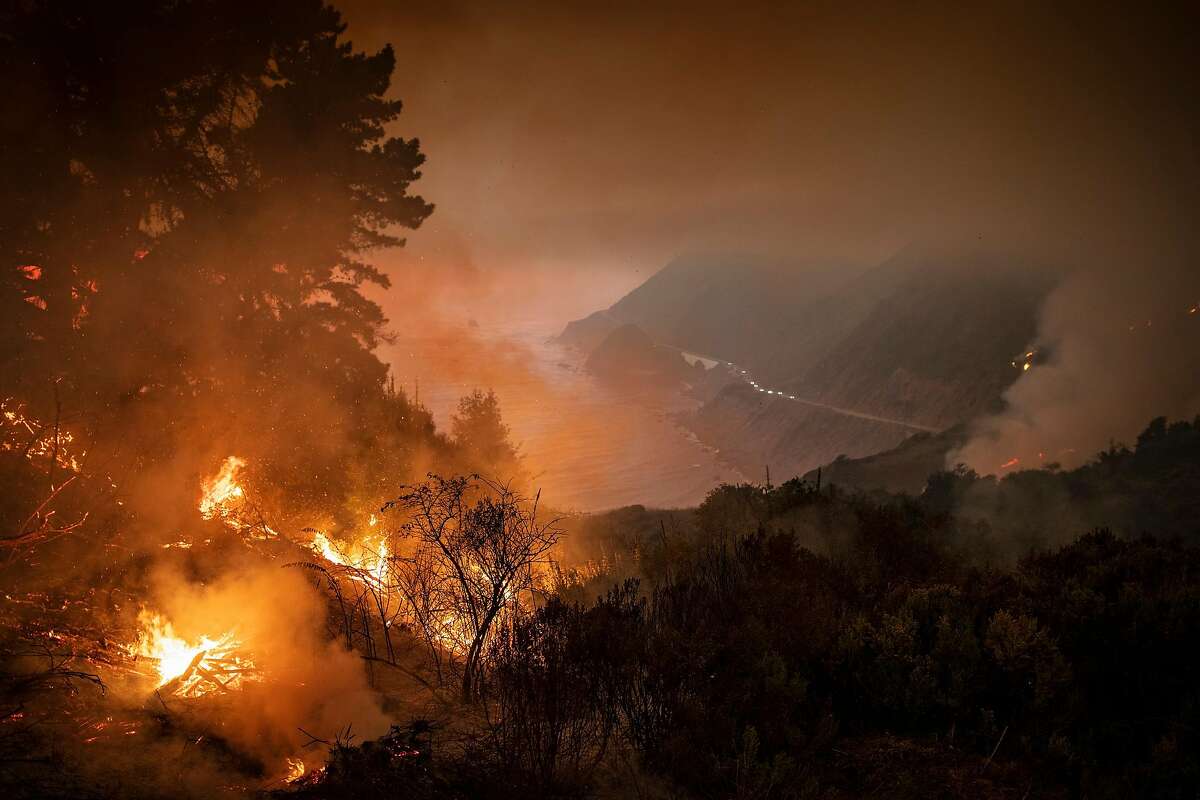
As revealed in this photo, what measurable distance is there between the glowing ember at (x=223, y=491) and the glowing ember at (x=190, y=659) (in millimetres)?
5207

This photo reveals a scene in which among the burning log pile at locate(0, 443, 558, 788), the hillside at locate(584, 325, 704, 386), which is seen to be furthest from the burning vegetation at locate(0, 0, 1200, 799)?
the hillside at locate(584, 325, 704, 386)

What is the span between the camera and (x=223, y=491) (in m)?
14.9

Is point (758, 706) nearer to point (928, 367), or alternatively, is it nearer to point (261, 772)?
point (261, 772)

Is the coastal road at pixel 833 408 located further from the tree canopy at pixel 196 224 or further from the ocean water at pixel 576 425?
the tree canopy at pixel 196 224

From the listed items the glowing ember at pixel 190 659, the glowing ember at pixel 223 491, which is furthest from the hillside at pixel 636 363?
the glowing ember at pixel 190 659

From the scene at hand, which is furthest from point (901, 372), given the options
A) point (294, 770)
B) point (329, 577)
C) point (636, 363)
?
point (294, 770)

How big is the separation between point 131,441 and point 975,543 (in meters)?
22.1

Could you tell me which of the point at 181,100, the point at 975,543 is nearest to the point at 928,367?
the point at 975,543

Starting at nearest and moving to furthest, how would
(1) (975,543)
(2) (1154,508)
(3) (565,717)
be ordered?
(3) (565,717) < (1) (975,543) < (2) (1154,508)

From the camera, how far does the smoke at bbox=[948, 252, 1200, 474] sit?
4644 centimetres

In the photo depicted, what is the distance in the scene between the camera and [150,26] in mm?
12562

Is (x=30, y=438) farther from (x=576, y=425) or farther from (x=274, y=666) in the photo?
(x=576, y=425)

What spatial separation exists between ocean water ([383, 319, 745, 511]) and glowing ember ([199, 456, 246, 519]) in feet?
75.9

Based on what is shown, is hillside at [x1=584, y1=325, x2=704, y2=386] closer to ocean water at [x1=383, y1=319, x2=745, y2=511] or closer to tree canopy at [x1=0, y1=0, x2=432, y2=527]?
ocean water at [x1=383, y1=319, x2=745, y2=511]
